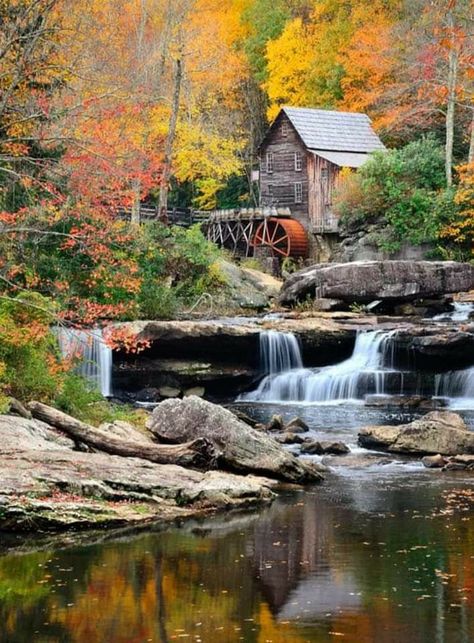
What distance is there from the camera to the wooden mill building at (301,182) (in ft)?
145

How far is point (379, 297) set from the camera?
29781 mm

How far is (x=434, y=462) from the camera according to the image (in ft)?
50.8

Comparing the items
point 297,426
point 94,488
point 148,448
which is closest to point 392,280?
point 297,426

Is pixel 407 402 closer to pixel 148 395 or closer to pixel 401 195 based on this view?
pixel 148 395

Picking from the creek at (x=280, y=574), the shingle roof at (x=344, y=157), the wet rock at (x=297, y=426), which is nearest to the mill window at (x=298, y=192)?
the shingle roof at (x=344, y=157)

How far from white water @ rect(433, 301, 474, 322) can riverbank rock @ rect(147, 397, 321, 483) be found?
14818 mm

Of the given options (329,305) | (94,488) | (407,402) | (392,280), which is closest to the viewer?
(94,488)

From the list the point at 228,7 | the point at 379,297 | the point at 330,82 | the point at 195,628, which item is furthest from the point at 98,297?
the point at 228,7

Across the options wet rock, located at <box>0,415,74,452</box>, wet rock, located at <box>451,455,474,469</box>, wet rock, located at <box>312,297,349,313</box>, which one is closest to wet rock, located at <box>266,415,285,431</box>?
wet rock, located at <box>451,455,474,469</box>

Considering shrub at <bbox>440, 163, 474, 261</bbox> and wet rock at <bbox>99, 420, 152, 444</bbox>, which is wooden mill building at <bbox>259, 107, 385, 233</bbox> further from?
wet rock at <bbox>99, 420, 152, 444</bbox>

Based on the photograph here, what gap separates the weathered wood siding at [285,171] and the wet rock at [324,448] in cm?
2924

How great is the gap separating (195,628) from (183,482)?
4610 millimetres

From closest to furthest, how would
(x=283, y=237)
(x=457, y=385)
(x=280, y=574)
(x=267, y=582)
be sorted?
1. (x=267, y=582)
2. (x=280, y=574)
3. (x=457, y=385)
4. (x=283, y=237)

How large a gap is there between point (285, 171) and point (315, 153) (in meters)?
2.41
